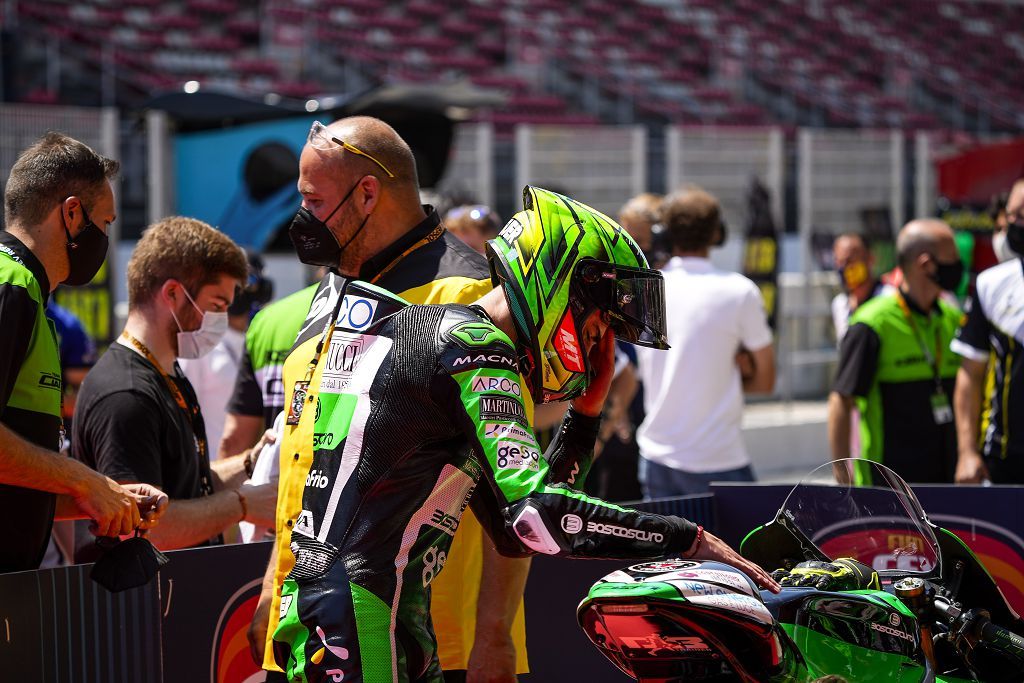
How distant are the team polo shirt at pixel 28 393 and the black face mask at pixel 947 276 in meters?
3.89

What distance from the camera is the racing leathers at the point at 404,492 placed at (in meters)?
1.93

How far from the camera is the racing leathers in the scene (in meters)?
1.93

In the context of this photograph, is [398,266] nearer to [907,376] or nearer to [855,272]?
[907,376]

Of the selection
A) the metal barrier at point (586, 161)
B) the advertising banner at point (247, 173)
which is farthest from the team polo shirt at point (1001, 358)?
the advertising banner at point (247, 173)

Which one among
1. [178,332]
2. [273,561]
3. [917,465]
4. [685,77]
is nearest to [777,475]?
[917,465]

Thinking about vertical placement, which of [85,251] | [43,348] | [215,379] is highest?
[85,251]

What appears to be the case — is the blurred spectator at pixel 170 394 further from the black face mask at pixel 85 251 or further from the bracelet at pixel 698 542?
the bracelet at pixel 698 542

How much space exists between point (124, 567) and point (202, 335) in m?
0.80

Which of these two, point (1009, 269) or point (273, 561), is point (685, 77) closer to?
point (1009, 269)

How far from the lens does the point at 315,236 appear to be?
258cm

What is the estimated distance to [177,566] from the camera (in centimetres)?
327

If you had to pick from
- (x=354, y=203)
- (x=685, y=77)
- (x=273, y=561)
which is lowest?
(x=273, y=561)

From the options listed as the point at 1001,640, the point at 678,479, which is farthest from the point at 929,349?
the point at 1001,640

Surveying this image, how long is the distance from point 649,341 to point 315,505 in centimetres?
67
